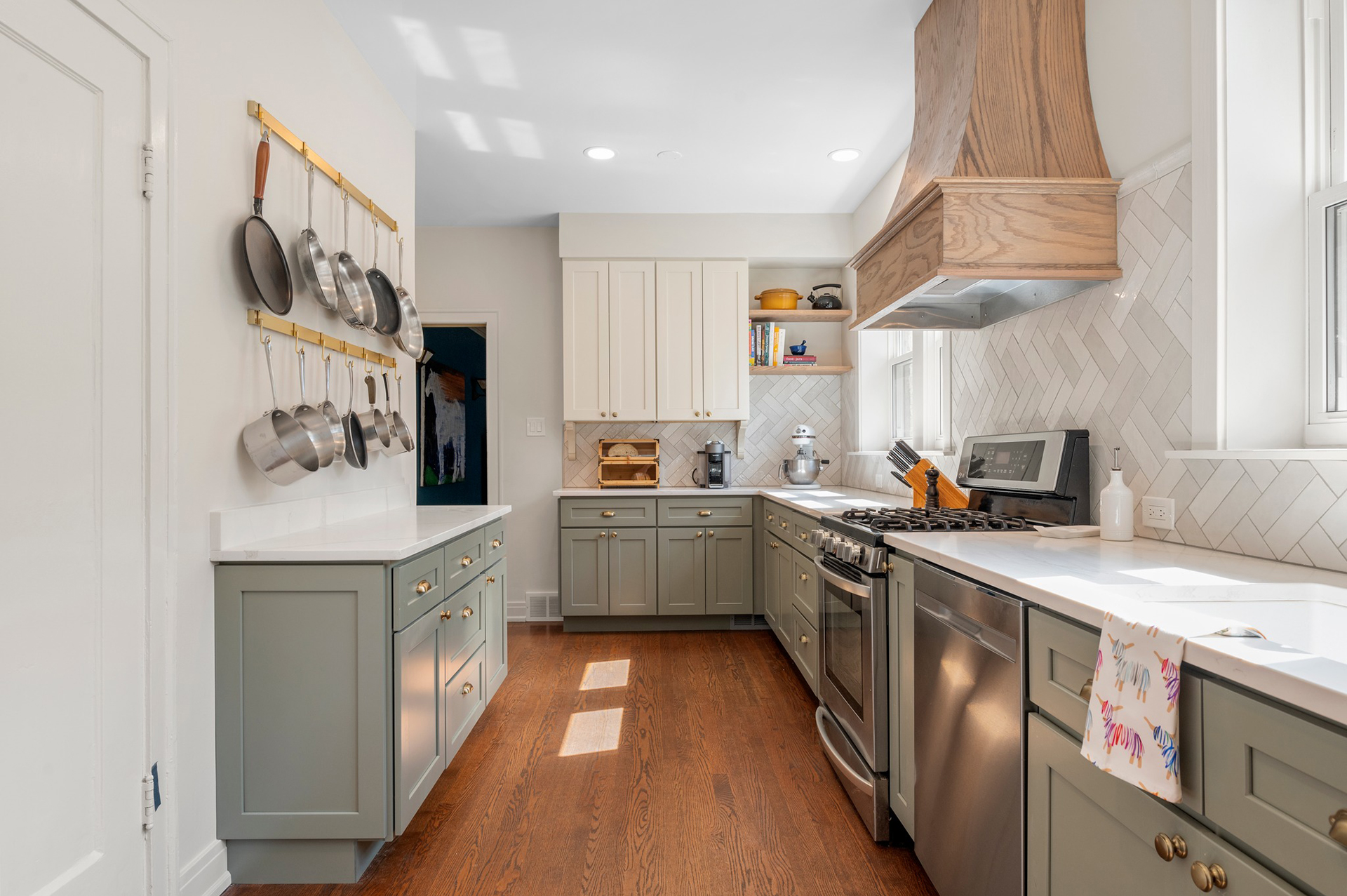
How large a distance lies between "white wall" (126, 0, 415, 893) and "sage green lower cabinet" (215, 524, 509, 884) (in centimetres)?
5

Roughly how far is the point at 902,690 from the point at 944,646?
341mm

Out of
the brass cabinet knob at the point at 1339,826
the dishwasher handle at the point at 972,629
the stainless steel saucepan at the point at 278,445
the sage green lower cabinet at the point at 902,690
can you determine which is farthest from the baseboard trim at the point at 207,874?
the brass cabinet knob at the point at 1339,826

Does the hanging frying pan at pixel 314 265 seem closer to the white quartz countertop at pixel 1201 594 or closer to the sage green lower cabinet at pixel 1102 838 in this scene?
the white quartz countertop at pixel 1201 594

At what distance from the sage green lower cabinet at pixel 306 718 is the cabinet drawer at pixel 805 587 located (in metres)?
1.66

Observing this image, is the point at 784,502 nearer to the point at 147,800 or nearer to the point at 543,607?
the point at 543,607

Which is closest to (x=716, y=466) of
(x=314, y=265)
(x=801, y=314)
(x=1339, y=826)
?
(x=801, y=314)

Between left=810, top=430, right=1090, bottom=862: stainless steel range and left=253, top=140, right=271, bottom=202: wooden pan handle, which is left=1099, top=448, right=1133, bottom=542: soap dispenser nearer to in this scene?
left=810, top=430, right=1090, bottom=862: stainless steel range

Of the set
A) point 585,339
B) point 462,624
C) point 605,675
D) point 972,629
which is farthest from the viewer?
point 585,339

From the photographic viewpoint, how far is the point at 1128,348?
2.00 meters

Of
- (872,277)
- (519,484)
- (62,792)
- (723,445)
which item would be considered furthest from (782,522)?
(62,792)

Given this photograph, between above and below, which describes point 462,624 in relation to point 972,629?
below

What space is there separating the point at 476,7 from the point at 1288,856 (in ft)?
9.63

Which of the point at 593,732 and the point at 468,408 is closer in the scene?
the point at 593,732

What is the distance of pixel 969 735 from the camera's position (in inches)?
60.0
